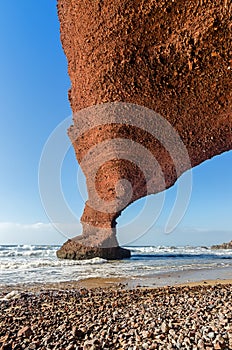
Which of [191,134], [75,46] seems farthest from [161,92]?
[75,46]

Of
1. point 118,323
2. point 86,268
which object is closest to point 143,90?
point 86,268

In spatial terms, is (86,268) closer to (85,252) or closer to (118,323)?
(85,252)

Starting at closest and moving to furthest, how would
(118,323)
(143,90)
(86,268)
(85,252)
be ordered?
(118,323) → (143,90) → (86,268) → (85,252)

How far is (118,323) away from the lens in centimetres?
307

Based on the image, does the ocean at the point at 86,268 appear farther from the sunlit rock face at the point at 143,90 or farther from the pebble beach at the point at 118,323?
the sunlit rock face at the point at 143,90

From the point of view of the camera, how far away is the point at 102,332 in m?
2.82

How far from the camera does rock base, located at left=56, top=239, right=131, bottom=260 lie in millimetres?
15625

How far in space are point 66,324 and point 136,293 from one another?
2.04 meters

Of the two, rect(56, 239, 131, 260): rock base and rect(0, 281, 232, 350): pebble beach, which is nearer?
rect(0, 281, 232, 350): pebble beach

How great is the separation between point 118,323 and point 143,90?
8156 mm

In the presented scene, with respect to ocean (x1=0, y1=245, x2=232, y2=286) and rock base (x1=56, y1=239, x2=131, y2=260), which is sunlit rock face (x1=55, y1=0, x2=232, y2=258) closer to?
rock base (x1=56, y1=239, x2=131, y2=260)

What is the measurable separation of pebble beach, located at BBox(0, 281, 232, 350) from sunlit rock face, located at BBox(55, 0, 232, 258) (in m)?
6.28

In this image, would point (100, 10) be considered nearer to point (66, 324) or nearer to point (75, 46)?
point (75, 46)

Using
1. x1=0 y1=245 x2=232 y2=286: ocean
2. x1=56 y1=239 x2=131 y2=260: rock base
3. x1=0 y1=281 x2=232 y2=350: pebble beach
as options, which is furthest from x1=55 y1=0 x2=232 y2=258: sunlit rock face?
x1=0 y1=281 x2=232 y2=350: pebble beach
